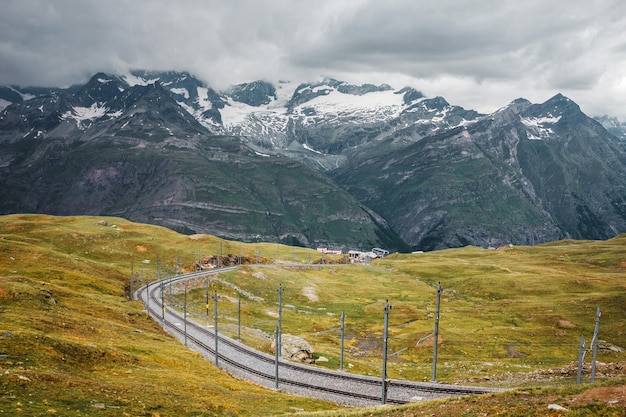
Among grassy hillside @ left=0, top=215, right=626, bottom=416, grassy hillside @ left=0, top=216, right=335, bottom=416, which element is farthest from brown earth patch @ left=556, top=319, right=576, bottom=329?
grassy hillside @ left=0, top=216, right=335, bottom=416

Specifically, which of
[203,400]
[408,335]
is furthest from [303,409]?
[408,335]

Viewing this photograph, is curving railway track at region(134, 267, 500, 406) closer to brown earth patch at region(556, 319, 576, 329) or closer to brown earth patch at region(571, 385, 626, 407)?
brown earth patch at region(571, 385, 626, 407)

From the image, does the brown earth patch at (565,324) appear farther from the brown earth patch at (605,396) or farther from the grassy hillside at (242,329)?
the brown earth patch at (605,396)

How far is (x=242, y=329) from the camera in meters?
111

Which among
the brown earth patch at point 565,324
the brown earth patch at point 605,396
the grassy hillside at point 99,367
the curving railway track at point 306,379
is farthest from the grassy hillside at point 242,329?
the curving railway track at point 306,379

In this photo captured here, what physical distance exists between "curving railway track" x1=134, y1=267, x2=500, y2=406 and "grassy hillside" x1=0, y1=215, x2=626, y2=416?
5026 mm

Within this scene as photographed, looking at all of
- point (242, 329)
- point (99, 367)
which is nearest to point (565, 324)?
point (242, 329)

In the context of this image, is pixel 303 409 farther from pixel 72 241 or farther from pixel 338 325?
pixel 72 241

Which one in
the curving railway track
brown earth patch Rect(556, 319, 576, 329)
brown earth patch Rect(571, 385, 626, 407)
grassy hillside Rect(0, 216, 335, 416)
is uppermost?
brown earth patch Rect(571, 385, 626, 407)

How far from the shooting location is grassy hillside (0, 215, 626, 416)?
43531 millimetres

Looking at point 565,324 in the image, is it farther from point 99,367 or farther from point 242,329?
point 99,367

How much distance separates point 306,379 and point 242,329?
137 feet

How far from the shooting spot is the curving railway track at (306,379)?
62438 millimetres

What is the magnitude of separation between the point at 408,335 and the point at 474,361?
2516cm
